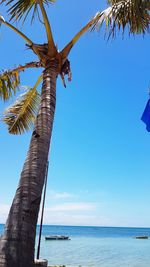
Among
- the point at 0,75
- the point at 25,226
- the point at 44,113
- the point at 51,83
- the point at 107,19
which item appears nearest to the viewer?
the point at 25,226

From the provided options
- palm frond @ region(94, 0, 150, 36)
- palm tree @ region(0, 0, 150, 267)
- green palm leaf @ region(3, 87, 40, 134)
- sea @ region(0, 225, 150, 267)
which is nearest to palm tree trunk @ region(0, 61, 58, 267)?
palm tree @ region(0, 0, 150, 267)

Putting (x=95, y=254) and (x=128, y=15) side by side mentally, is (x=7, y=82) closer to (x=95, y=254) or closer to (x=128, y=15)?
(x=128, y=15)

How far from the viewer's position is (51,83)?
571cm

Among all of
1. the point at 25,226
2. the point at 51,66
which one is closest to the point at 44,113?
the point at 51,66

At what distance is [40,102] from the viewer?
556 centimetres

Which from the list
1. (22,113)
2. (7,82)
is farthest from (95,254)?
(7,82)

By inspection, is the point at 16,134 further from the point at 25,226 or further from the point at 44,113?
the point at 25,226

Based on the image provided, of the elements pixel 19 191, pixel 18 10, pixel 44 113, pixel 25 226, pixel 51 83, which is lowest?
pixel 25 226

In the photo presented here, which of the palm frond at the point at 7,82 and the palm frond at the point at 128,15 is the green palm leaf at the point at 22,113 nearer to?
the palm frond at the point at 7,82

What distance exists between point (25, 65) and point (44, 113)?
2.41m

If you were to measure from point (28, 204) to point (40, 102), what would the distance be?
1933mm

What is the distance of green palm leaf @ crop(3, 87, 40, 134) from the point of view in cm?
914

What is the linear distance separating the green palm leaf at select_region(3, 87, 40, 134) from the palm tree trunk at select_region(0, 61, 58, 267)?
12.6 feet

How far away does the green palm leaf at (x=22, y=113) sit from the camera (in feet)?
30.0
